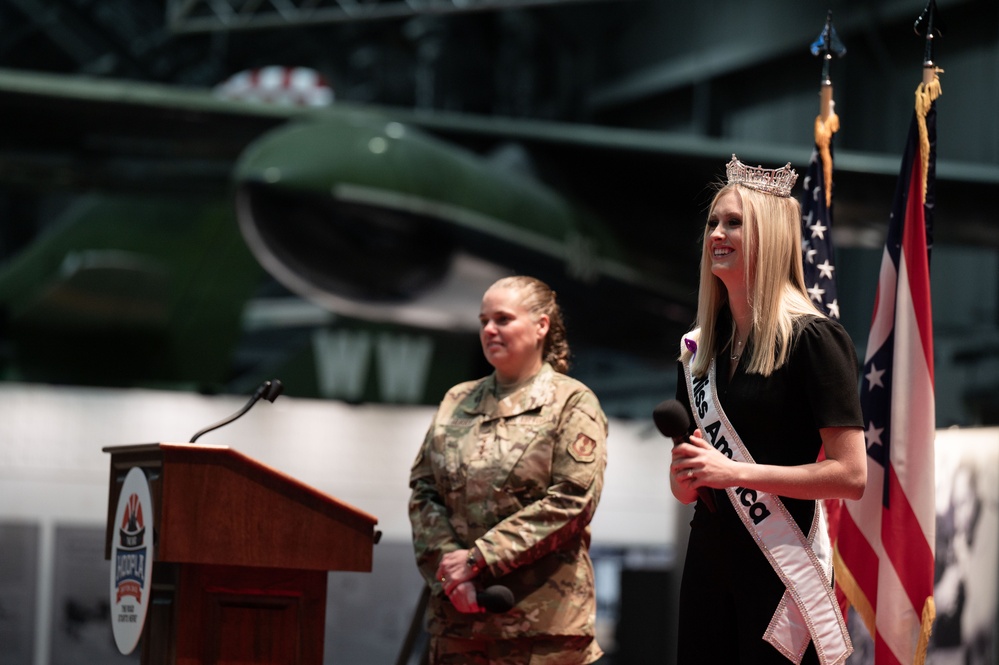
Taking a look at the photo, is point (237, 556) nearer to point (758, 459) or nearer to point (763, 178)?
point (758, 459)

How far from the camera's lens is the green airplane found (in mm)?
7805

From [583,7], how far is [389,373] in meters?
9.66

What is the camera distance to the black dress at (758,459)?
2014 mm

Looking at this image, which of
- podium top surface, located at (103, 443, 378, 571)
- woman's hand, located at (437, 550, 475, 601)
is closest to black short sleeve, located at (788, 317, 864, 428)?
woman's hand, located at (437, 550, 475, 601)

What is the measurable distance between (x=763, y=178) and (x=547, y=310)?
1.08 m

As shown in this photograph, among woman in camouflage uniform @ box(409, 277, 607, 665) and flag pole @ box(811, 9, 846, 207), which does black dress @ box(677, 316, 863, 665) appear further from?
flag pole @ box(811, 9, 846, 207)

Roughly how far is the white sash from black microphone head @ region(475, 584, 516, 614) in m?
0.85

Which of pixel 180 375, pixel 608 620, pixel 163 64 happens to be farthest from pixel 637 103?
pixel 608 620

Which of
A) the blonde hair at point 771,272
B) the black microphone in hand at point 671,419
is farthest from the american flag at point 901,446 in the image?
the black microphone in hand at point 671,419

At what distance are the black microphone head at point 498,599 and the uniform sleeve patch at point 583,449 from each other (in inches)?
15.5

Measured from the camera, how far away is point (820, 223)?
12.0 feet

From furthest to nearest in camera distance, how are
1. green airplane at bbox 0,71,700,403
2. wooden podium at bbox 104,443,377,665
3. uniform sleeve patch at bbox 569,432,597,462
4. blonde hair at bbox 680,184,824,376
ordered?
green airplane at bbox 0,71,700,403 < uniform sleeve patch at bbox 569,432,597,462 < wooden podium at bbox 104,443,377,665 < blonde hair at bbox 680,184,824,376

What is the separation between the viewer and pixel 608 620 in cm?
684

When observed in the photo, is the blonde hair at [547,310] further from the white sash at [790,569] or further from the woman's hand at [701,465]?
the woman's hand at [701,465]
